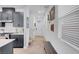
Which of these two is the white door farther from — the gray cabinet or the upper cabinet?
the upper cabinet

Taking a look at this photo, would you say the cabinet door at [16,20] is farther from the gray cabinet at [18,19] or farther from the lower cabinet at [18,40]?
the lower cabinet at [18,40]

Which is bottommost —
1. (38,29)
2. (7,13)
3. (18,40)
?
(18,40)

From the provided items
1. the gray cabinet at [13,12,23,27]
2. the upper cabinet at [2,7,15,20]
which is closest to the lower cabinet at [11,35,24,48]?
the gray cabinet at [13,12,23,27]

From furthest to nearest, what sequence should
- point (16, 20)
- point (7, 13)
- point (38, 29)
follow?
point (38, 29), point (16, 20), point (7, 13)

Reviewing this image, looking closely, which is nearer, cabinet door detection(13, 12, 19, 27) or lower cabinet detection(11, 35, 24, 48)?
lower cabinet detection(11, 35, 24, 48)

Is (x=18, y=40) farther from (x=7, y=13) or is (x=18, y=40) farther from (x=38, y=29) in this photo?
(x=38, y=29)

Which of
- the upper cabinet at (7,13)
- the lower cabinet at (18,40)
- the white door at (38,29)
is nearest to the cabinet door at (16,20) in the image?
the upper cabinet at (7,13)

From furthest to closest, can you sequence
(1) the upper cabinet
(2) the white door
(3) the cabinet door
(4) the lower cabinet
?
(2) the white door
(3) the cabinet door
(4) the lower cabinet
(1) the upper cabinet

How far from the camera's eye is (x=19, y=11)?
261 inches

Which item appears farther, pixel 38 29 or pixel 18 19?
pixel 38 29

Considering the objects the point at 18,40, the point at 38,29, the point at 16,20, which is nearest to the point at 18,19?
the point at 16,20
